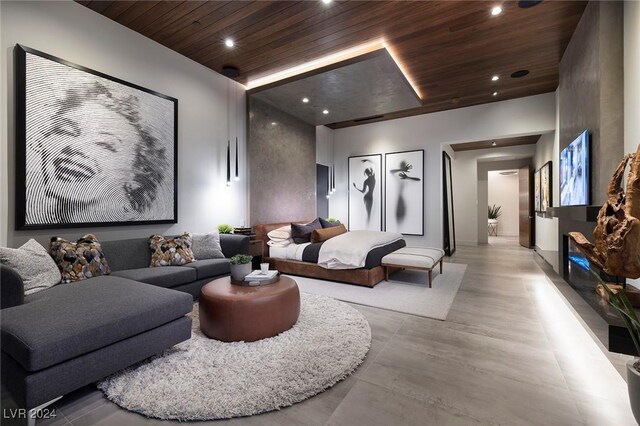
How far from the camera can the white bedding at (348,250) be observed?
12.7 feet

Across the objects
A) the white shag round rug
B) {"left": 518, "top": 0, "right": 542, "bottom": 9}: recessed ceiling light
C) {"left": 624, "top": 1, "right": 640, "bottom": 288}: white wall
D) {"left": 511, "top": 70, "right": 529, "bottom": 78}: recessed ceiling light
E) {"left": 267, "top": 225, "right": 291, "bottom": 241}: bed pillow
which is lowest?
the white shag round rug

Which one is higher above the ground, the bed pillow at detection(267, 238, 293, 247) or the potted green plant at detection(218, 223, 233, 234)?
the potted green plant at detection(218, 223, 233, 234)

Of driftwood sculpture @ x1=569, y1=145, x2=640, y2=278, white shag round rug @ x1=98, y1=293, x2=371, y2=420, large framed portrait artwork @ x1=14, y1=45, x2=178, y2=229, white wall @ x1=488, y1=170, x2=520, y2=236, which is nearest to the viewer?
white shag round rug @ x1=98, y1=293, x2=371, y2=420

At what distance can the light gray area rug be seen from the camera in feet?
10.1

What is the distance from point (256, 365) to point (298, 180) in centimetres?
456

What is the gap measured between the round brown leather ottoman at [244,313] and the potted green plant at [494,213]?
34.6 feet

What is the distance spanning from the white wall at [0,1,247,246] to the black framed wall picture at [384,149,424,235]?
349 cm

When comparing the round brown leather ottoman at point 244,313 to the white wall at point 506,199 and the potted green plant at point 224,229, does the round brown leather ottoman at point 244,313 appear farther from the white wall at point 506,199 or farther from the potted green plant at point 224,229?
the white wall at point 506,199

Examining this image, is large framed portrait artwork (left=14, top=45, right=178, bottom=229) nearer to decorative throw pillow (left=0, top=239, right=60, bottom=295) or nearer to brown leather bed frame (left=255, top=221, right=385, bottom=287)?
decorative throw pillow (left=0, top=239, right=60, bottom=295)

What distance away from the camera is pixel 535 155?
7398 millimetres

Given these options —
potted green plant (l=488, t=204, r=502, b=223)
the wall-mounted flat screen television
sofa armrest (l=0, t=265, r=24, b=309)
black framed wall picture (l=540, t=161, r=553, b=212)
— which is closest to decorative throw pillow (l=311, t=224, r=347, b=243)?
the wall-mounted flat screen television

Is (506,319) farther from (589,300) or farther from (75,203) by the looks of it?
(75,203)

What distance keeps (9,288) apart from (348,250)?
3241 mm

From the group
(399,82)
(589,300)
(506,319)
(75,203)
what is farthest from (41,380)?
(399,82)
